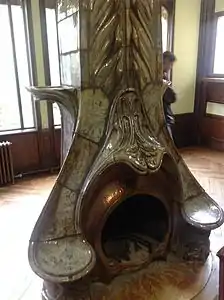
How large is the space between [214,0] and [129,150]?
4448mm

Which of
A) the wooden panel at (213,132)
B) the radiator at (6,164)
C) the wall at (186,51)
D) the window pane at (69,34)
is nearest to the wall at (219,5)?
the wall at (186,51)

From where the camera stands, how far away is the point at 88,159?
5.88ft

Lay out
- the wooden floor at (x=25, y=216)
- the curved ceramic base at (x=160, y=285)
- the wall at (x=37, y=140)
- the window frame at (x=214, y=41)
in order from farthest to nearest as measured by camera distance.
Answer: the window frame at (x=214, y=41) < the wall at (x=37, y=140) < the wooden floor at (x=25, y=216) < the curved ceramic base at (x=160, y=285)

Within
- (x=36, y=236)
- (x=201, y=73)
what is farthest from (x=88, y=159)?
(x=201, y=73)

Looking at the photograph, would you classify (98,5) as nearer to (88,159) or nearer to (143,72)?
(143,72)

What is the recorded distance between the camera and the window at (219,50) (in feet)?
16.6

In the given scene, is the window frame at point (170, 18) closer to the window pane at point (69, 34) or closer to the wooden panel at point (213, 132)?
the wooden panel at point (213, 132)

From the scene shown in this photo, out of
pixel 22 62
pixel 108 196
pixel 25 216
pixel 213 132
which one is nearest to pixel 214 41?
pixel 213 132

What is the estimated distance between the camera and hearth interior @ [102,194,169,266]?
2207mm

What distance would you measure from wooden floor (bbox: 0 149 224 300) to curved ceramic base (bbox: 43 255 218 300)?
0.29 m

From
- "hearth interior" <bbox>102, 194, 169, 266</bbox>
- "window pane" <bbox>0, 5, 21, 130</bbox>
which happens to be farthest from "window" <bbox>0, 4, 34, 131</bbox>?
"hearth interior" <bbox>102, 194, 169, 266</bbox>

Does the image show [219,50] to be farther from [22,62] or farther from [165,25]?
[22,62]

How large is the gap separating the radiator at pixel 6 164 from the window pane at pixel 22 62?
1.47ft

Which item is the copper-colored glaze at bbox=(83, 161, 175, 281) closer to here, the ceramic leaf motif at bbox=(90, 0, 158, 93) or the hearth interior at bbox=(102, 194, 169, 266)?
the hearth interior at bbox=(102, 194, 169, 266)
